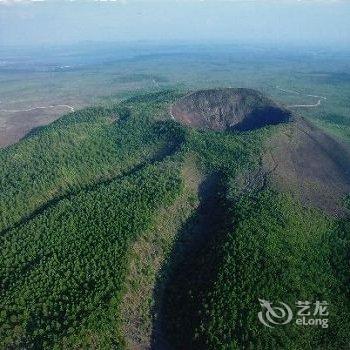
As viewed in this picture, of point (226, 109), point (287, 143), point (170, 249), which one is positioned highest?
point (287, 143)

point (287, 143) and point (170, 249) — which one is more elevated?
point (287, 143)

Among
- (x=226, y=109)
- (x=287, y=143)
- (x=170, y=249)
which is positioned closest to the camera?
(x=170, y=249)

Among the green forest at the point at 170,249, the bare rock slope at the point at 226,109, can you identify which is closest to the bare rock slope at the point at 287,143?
the bare rock slope at the point at 226,109

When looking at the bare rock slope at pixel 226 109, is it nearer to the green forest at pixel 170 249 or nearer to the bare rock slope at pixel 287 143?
the bare rock slope at pixel 287 143

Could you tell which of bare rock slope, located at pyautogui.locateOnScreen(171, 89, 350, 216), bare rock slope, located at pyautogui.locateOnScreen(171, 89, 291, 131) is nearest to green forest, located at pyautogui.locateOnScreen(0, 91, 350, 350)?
bare rock slope, located at pyautogui.locateOnScreen(171, 89, 350, 216)

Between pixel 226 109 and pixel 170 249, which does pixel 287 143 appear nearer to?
pixel 226 109

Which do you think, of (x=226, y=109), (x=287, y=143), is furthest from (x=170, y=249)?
(x=226, y=109)

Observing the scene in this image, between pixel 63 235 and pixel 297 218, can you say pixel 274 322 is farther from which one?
pixel 63 235

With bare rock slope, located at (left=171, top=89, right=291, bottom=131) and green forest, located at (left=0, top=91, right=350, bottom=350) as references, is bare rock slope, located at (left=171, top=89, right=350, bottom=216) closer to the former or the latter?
bare rock slope, located at (left=171, top=89, right=291, bottom=131)

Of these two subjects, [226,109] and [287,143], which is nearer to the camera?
[287,143]

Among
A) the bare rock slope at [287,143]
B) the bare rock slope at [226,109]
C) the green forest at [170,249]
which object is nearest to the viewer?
the green forest at [170,249]
